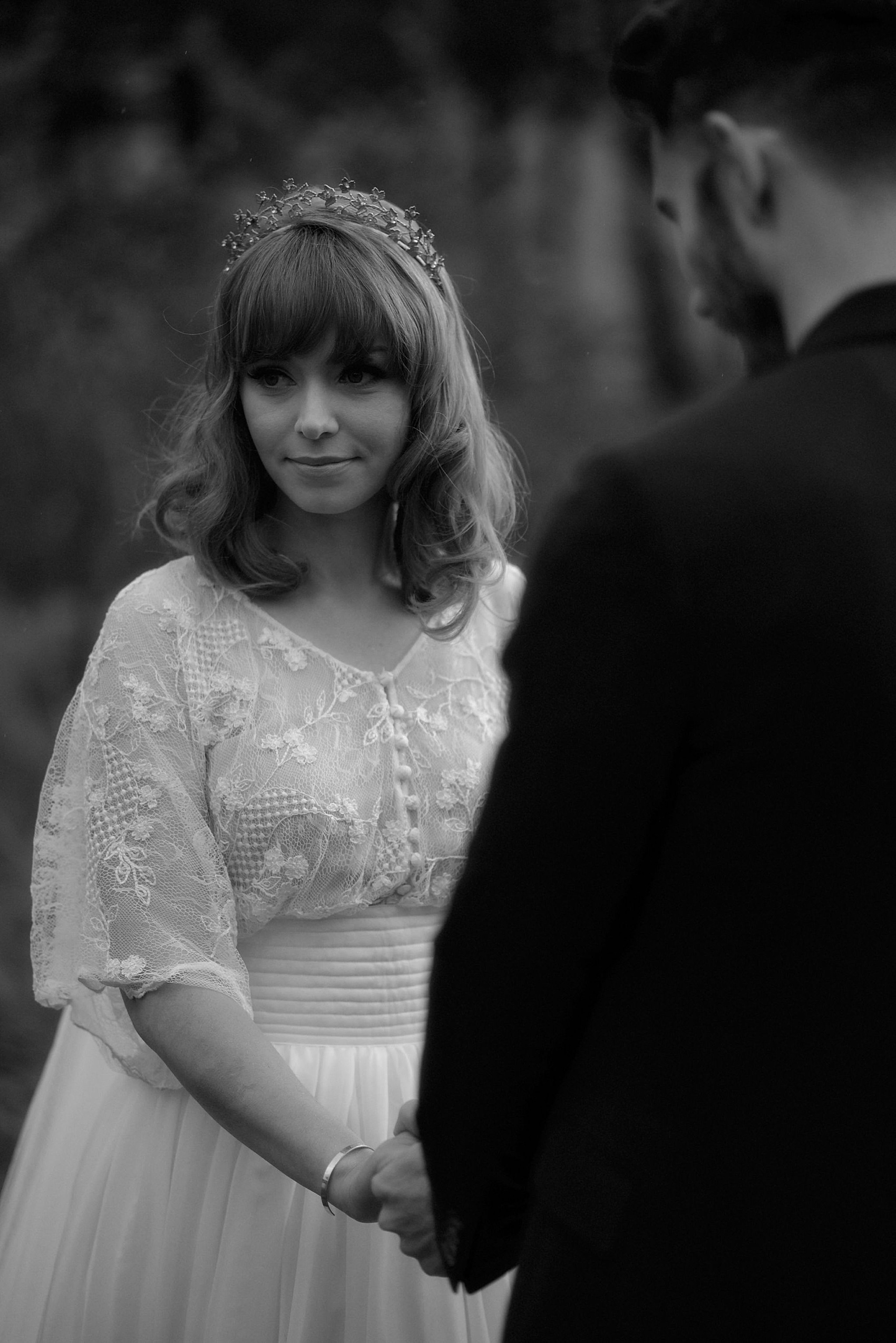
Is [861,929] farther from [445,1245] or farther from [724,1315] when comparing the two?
[445,1245]

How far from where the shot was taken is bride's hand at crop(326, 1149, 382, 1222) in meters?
1.77

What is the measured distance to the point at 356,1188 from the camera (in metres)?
1.79

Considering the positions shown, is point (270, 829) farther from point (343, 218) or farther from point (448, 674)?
point (343, 218)

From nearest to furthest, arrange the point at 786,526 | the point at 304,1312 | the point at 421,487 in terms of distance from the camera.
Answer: the point at 786,526 < the point at 304,1312 < the point at 421,487

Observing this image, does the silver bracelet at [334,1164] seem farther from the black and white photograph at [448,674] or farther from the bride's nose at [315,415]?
the bride's nose at [315,415]

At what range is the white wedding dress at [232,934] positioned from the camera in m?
2.01

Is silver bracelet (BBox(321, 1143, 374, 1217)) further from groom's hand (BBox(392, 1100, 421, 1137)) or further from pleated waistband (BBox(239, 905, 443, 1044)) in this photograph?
pleated waistband (BBox(239, 905, 443, 1044))

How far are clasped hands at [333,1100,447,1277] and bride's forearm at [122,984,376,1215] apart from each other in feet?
0.53

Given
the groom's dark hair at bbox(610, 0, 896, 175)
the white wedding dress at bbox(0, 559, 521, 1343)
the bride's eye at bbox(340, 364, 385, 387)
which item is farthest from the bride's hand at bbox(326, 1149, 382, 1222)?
the groom's dark hair at bbox(610, 0, 896, 175)

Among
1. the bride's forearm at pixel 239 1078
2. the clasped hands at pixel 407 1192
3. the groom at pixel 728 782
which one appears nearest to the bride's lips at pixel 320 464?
the bride's forearm at pixel 239 1078

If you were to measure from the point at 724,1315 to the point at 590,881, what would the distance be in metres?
0.35

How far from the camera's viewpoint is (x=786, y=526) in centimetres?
103

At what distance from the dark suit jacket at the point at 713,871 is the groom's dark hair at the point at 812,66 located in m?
0.11

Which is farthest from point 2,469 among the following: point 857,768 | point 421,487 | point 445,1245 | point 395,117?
point 857,768
